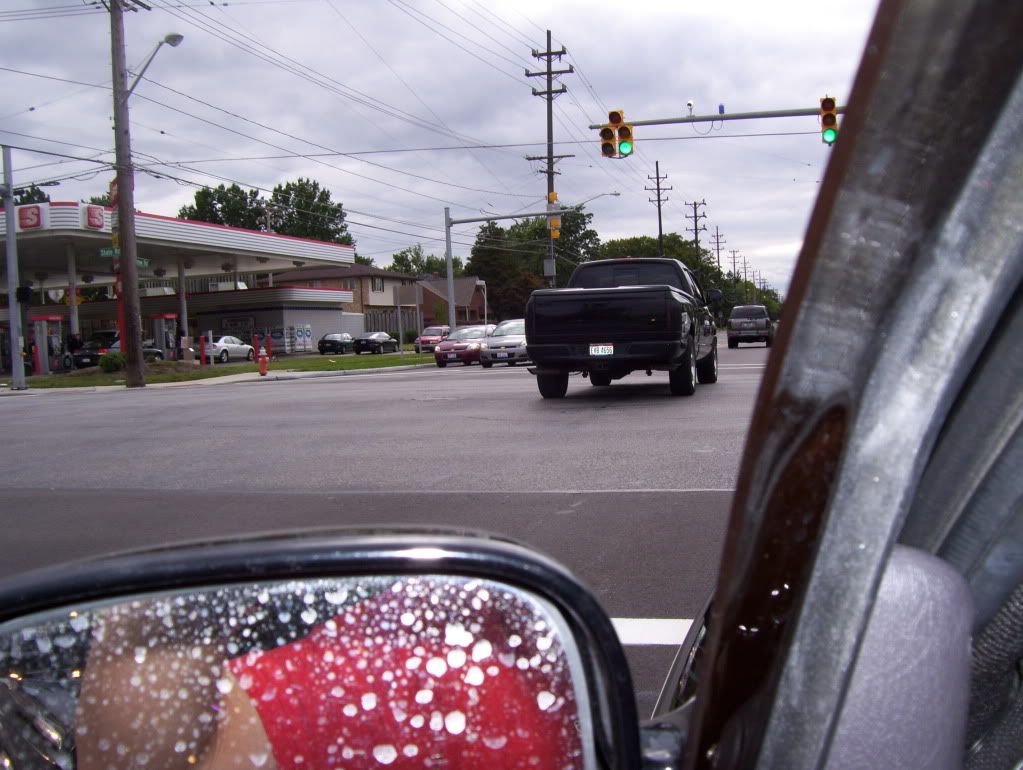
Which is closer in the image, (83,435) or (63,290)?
(83,435)

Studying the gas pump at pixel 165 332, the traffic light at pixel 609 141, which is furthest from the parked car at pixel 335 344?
the traffic light at pixel 609 141

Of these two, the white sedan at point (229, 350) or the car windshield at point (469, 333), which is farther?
the white sedan at point (229, 350)

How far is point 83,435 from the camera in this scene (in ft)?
42.5

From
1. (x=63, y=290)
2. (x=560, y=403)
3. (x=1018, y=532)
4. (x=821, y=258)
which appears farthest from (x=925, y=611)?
(x=63, y=290)

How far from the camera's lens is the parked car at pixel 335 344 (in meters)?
60.6

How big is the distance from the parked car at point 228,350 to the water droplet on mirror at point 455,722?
54177 mm

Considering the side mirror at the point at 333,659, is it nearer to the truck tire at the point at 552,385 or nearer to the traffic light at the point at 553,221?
the truck tire at the point at 552,385

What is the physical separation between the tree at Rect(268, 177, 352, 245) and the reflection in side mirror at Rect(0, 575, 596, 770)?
118688mm

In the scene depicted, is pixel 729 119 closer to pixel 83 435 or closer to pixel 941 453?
pixel 83 435

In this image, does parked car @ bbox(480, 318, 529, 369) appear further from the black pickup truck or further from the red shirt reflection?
the red shirt reflection

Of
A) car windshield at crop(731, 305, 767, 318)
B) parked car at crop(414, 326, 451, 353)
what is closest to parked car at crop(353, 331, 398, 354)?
parked car at crop(414, 326, 451, 353)

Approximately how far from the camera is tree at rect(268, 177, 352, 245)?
11850 centimetres

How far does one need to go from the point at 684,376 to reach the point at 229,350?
45.6 meters

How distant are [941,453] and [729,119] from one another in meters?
22.2
